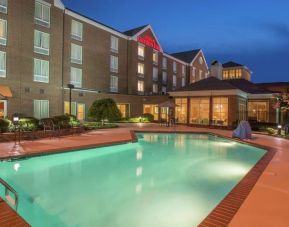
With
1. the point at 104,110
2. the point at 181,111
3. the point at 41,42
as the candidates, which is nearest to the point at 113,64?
the point at 181,111

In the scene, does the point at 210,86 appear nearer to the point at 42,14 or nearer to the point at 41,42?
the point at 41,42

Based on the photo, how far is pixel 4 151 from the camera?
35.8 ft

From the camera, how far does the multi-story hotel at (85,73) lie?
22.2m

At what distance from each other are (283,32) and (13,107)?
198 m

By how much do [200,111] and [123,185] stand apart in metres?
22.3

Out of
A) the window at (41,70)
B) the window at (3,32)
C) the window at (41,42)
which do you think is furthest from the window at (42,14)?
the window at (41,70)

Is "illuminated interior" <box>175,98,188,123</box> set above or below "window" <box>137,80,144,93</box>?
below

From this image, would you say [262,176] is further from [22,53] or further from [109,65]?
[109,65]

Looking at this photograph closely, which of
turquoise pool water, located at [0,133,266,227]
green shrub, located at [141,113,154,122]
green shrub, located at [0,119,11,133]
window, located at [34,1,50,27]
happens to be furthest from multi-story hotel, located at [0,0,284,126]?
turquoise pool water, located at [0,133,266,227]

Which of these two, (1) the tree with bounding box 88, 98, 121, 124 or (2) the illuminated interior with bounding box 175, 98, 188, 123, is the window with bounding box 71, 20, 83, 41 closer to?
(1) the tree with bounding box 88, 98, 121, 124

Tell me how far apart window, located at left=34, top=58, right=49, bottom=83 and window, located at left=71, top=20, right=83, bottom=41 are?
5.03 metres

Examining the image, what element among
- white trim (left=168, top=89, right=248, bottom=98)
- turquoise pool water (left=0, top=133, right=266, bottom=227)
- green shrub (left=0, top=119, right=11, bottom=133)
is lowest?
turquoise pool water (left=0, top=133, right=266, bottom=227)

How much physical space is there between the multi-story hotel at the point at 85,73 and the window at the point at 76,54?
4.1 inches

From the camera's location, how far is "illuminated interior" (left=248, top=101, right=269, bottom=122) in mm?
31750
